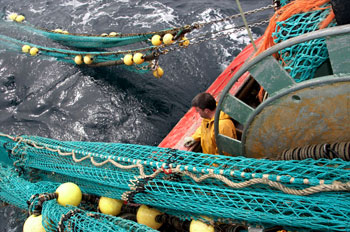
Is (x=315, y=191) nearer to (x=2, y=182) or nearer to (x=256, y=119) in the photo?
(x=256, y=119)

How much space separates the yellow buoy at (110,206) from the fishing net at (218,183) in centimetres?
8

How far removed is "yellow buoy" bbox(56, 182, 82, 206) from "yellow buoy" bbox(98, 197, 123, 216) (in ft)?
0.78

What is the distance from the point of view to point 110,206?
2984 mm

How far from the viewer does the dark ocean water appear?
6.74m

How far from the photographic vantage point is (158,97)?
709 cm

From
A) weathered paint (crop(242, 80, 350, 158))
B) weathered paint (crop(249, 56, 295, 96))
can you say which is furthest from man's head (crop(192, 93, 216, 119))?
weathered paint (crop(249, 56, 295, 96))

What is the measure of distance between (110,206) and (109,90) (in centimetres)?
484

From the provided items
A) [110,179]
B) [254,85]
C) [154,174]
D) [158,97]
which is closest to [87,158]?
[110,179]

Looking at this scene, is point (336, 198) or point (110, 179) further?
point (110, 179)

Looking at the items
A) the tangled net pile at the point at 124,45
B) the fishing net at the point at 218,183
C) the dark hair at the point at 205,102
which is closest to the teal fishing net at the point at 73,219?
the fishing net at the point at 218,183

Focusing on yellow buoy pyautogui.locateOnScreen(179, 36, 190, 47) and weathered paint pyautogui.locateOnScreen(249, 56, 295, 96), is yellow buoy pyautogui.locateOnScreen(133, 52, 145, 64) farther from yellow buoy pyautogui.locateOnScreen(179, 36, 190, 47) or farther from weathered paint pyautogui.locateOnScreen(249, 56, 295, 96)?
weathered paint pyautogui.locateOnScreen(249, 56, 295, 96)

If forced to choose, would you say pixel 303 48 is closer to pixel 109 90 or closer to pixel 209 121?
pixel 209 121

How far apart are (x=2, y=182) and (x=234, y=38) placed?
7.09 m

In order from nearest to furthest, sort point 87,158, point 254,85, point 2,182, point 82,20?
point 87,158 → point 2,182 → point 254,85 → point 82,20
